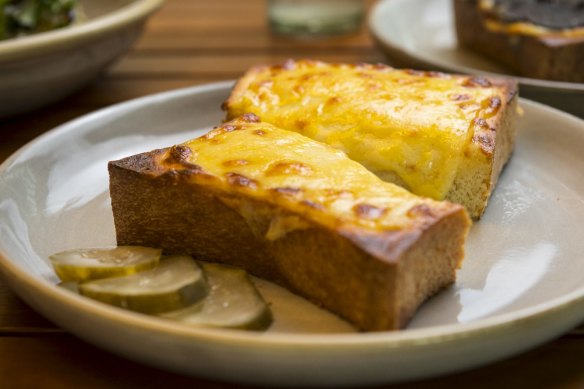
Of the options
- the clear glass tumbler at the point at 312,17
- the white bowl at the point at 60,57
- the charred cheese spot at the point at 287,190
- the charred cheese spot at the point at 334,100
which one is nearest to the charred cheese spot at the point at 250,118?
the charred cheese spot at the point at 334,100

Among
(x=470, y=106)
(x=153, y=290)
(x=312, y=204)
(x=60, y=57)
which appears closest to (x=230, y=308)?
(x=153, y=290)

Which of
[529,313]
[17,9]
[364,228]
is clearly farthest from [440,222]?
[17,9]

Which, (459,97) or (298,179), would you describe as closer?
(298,179)

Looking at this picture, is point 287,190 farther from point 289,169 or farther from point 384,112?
point 384,112

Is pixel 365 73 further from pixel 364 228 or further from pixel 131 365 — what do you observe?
pixel 131 365

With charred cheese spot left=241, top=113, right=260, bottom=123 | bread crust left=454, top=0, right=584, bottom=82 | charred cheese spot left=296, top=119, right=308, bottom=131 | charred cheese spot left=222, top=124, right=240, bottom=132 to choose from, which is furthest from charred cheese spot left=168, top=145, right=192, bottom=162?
bread crust left=454, top=0, right=584, bottom=82
